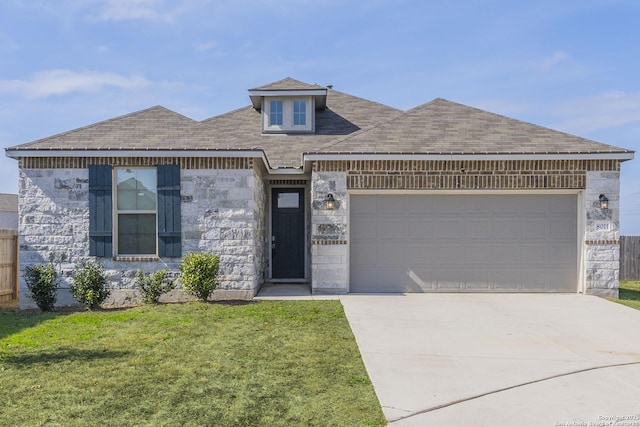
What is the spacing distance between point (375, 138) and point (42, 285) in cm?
747

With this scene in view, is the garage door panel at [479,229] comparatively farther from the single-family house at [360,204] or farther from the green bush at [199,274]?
the green bush at [199,274]

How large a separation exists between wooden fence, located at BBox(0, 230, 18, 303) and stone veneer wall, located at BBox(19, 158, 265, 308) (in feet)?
3.20

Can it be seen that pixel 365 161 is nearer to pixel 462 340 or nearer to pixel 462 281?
pixel 462 281

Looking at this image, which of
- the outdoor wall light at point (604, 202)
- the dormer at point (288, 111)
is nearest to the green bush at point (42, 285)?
the dormer at point (288, 111)

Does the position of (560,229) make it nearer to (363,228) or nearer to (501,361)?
(363,228)

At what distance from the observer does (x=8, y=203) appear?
94.0ft

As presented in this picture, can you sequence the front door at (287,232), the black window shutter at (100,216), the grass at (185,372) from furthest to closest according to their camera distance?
the front door at (287,232), the black window shutter at (100,216), the grass at (185,372)

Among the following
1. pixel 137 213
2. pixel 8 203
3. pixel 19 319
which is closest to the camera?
pixel 19 319

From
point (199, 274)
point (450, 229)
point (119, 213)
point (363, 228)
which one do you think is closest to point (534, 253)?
point (450, 229)

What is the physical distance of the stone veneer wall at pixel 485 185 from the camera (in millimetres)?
9773

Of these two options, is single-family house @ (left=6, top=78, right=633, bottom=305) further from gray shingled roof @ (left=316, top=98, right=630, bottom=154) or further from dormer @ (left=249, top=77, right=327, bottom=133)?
dormer @ (left=249, top=77, right=327, bottom=133)

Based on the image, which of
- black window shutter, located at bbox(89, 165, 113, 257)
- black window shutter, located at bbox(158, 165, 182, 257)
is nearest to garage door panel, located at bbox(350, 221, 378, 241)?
black window shutter, located at bbox(158, 165, 182, 257)

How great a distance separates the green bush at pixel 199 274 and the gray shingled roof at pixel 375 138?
228cm

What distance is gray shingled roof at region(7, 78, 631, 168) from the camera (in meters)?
9.45
